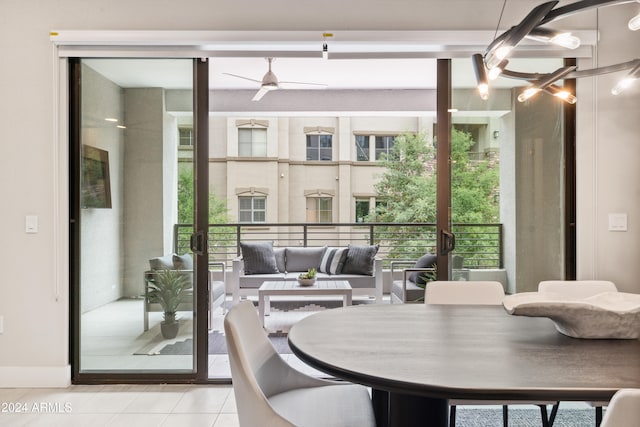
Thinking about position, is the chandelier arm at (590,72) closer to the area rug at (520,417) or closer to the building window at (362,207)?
the area rug at (520,417)

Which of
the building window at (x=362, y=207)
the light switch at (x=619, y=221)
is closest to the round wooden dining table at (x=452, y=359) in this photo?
the light switch at (x=619, y=221)

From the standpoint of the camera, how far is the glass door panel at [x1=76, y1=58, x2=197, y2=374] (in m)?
3.05

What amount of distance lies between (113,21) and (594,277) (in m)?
3.50

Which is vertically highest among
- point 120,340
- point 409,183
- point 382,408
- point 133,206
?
point 409,183

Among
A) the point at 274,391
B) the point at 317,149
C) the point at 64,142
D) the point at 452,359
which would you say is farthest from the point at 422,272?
the point at 317,149

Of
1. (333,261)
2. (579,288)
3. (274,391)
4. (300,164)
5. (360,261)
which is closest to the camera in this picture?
(274,391)

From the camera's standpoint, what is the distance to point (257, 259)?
5.61m

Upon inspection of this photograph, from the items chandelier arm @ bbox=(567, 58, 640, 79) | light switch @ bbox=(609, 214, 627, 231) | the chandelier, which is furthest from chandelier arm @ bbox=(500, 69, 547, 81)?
light switch @ bbox=(609, 214, 627, 231)

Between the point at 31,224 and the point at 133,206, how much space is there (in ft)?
2.06

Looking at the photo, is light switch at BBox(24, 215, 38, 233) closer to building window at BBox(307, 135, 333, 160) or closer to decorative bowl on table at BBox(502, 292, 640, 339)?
decorative bowl on table at BBox(502, 292, 640, 339)

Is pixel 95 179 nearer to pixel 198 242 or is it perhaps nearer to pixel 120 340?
pixel 198 242

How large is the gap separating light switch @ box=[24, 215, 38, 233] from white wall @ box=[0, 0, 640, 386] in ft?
0.11

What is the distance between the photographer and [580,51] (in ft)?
9.60

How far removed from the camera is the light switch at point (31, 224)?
2.95 metres
